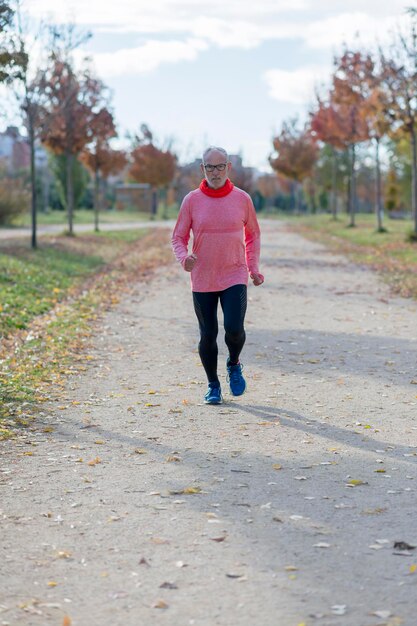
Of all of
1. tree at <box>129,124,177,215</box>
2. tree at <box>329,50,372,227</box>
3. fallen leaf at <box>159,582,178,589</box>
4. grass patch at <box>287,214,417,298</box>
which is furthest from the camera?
tree at <box>129,124,177,215</box>

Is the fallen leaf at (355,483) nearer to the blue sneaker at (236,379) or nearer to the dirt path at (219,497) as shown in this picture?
the dirt path at (219,497)

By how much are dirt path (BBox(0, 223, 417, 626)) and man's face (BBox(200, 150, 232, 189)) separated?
172cm

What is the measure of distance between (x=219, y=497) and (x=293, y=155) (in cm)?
6797

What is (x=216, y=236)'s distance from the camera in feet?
26.9

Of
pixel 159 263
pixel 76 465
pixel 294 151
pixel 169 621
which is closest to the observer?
pixel 169 621

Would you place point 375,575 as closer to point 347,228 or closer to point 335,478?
point 335,478

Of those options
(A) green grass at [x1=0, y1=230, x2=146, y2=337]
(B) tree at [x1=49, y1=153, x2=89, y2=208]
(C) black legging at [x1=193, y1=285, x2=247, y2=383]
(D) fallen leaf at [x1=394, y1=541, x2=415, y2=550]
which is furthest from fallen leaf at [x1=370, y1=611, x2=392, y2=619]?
(B) tree at [x1=49, y1=153, x2=89, y2=208]

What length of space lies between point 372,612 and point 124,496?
6.68 feet

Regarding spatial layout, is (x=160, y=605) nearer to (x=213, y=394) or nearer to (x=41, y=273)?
(x=213, y=394)

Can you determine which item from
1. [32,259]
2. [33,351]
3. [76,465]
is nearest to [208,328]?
[76,465]

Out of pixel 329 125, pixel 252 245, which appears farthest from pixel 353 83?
pixel 252 245

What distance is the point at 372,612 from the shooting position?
4.19 meters

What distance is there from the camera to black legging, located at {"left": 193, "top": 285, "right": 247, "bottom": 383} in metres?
8.33

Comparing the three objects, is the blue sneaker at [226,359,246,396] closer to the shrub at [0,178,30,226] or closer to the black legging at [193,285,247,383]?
the black legging at [193,285,247,383]
